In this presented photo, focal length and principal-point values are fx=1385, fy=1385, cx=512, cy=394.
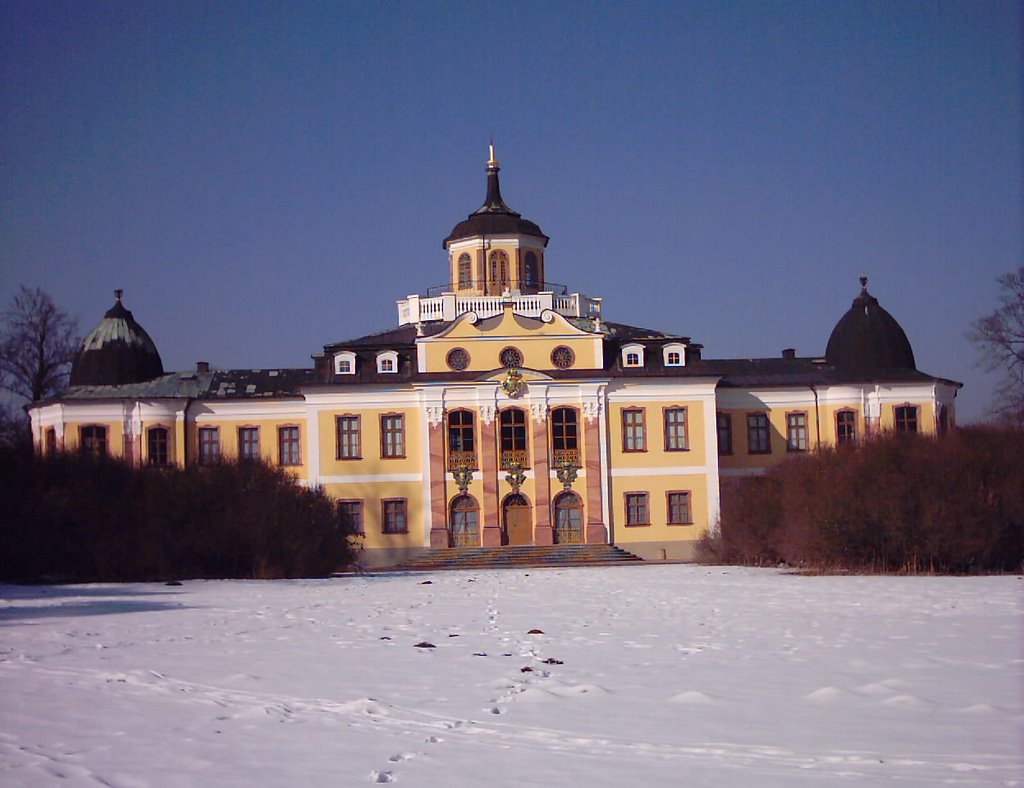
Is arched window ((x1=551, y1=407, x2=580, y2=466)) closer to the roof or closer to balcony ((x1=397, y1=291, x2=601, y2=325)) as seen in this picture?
balcony ((x1=397, y1=291, x2=601, y2=325))

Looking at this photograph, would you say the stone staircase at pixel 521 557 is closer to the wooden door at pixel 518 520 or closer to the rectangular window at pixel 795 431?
the wooden door at pixel 518 520

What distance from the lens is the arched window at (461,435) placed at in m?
50.2

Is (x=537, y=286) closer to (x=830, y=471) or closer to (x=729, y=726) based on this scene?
(x=830, y=471)

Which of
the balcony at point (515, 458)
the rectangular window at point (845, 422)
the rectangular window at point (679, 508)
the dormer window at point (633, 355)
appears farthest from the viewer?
the rectangular window at point (845, 422)

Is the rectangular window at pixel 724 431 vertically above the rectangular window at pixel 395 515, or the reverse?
the rectangular window at pixel 724 431

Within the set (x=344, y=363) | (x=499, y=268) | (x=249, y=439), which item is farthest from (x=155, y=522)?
(x=499, y=268)

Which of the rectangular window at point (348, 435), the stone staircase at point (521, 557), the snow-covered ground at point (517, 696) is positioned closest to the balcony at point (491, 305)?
the rectangular window at point (348, 435)

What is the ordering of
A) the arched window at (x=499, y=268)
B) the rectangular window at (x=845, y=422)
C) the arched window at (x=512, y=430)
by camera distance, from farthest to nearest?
the arched window at (x=499, y=268)
the rectangular window at (x=845, y=422)
the arched window at (x=512, y=430)

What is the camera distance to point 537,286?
5650 cm

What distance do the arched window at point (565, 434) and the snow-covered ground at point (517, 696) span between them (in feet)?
103

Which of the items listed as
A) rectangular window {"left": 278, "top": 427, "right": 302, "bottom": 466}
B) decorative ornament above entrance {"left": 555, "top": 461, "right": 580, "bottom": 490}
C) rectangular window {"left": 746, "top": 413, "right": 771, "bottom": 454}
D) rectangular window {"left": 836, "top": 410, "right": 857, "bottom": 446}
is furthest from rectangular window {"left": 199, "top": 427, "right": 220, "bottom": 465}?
rectangular window {"left": 836, "top": 410, "right": 857, "bottom": 446}

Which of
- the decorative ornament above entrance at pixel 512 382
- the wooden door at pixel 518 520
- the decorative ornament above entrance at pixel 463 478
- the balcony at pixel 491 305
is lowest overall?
the wooden door at pixel 518 520

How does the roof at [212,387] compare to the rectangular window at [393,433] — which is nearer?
the rectangular window at [393,433]

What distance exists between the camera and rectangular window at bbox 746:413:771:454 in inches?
2092
